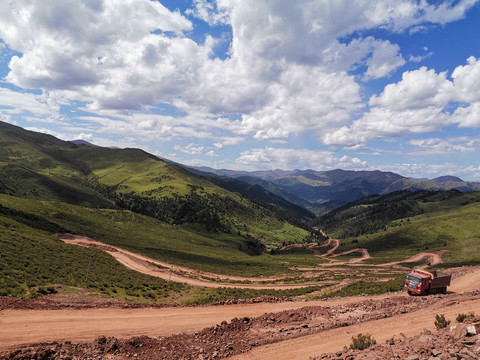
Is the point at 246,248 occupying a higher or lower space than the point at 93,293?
lower

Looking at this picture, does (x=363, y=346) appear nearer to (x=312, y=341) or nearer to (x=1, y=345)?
(x=312, y=341)

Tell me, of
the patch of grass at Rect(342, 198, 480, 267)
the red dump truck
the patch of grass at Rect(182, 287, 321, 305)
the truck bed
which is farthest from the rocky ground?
the patch of grass at Rect(342, 198, 480, 267)

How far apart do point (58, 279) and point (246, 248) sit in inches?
5033

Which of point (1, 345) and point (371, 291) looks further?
point (371, 291)

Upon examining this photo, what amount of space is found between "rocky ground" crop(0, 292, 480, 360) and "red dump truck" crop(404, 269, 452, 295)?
485cm

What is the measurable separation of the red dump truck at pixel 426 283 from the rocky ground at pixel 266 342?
4.85 metres

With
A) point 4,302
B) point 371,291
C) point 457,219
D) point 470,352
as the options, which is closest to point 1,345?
point 4,302

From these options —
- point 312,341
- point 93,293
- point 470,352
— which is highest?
point 470,352

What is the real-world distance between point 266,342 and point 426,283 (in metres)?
24.9

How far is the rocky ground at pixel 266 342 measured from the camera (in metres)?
13.4

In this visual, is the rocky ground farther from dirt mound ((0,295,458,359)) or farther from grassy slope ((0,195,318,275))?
grassy slope ((0,195,318,275))

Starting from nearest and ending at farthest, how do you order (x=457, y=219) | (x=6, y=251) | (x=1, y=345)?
1. (x=1, y=345)
2. (x=6, y=251)
3. (x=457, y=219)

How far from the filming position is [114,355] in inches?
611

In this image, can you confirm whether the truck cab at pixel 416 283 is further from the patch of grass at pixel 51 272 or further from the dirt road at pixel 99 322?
the patch of grass at pixel 51 272
